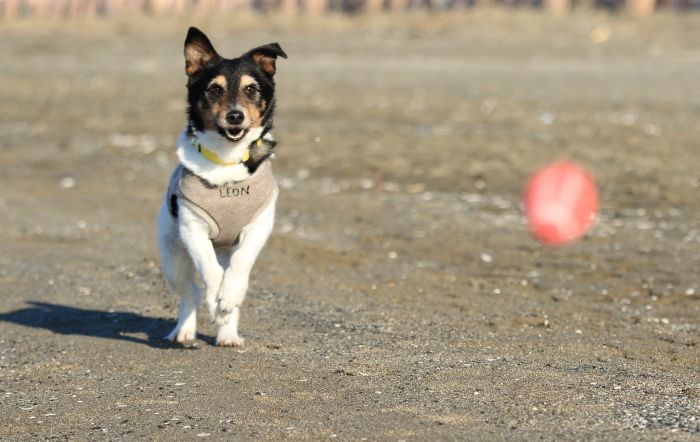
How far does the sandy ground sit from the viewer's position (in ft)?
16.5


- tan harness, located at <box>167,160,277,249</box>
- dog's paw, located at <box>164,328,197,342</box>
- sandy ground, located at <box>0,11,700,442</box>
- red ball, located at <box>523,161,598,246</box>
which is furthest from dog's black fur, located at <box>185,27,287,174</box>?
red ball, located at <box>523,161,598,246</box>

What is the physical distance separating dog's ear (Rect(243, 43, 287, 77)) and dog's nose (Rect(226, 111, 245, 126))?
52 centimetres

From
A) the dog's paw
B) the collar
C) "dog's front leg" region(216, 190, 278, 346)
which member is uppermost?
the collar

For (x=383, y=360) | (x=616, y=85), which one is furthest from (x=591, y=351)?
(x=616, y=85)

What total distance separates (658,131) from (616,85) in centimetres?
482

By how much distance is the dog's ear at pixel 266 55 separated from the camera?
6191 millimetres

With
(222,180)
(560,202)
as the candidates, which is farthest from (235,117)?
(560,202)

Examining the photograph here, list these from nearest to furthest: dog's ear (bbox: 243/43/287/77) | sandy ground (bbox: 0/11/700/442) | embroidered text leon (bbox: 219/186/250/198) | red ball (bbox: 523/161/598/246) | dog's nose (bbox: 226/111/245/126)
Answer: sandy ground (bbox: 0/11/700/442) < dog's nose (bbox: 226/111/245/126) < embroidered text leon (bbox: 219/186/250/198) < dog's ear (bbox: 243/43/287/77) < red ball (bbox: 523/161/598/246)

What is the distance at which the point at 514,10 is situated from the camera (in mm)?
33469

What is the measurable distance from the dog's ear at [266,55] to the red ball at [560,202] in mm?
4607

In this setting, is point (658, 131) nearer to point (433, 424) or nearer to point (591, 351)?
point (591, 351)

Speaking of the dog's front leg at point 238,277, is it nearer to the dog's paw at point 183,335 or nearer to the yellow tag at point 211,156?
the dog's paw at point 183,335

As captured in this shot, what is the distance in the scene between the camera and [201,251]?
593 cm

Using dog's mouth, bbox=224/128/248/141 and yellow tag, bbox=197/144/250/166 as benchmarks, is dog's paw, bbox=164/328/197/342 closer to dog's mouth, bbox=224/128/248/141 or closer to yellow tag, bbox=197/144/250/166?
yellow tag, bbox=197/144/250/166
